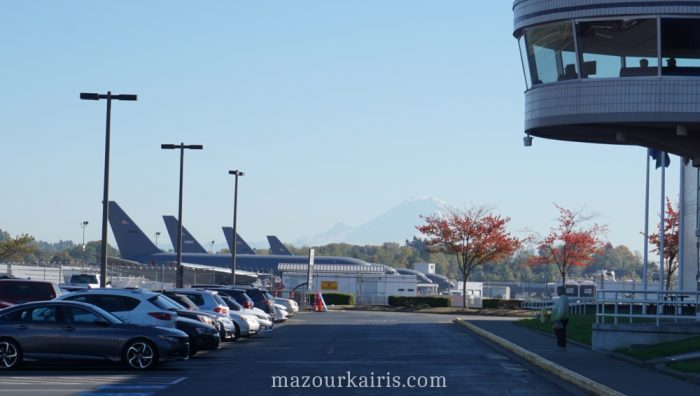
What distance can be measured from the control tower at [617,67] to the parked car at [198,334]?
33.5 feet

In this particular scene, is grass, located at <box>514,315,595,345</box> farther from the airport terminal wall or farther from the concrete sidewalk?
the airport terminal wall

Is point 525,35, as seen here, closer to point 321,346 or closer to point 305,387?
point 321,346

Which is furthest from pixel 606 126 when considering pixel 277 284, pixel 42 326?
pixel 277 284

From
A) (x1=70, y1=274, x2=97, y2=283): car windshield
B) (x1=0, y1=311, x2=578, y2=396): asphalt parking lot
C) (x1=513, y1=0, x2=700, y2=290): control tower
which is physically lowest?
(x1=0, y1=311, x2=578, y2=396): asphalt parking lot

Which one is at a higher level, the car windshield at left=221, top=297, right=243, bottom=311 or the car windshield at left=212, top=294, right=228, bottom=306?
the car windshield at left=212, top=294, right=228, bottom=306

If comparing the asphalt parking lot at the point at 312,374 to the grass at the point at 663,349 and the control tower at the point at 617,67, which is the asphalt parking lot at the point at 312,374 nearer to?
the grass at the point at 663,349

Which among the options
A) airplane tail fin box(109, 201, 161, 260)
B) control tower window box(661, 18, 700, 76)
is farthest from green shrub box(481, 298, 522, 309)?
airplane tail fin box(109, 201, 161, 260)

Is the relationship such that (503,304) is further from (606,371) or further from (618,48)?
(606,371)

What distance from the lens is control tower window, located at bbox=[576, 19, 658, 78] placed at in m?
28.4

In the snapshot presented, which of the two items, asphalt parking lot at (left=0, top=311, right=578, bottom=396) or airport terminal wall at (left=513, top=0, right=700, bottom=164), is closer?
asphalt parking lot at (left=0, top=311, right=578, bottom=396)

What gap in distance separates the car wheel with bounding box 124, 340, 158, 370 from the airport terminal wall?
12483 mm

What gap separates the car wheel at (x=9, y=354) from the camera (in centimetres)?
2284

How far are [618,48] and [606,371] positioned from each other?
358 inches

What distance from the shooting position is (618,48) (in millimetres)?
28781
